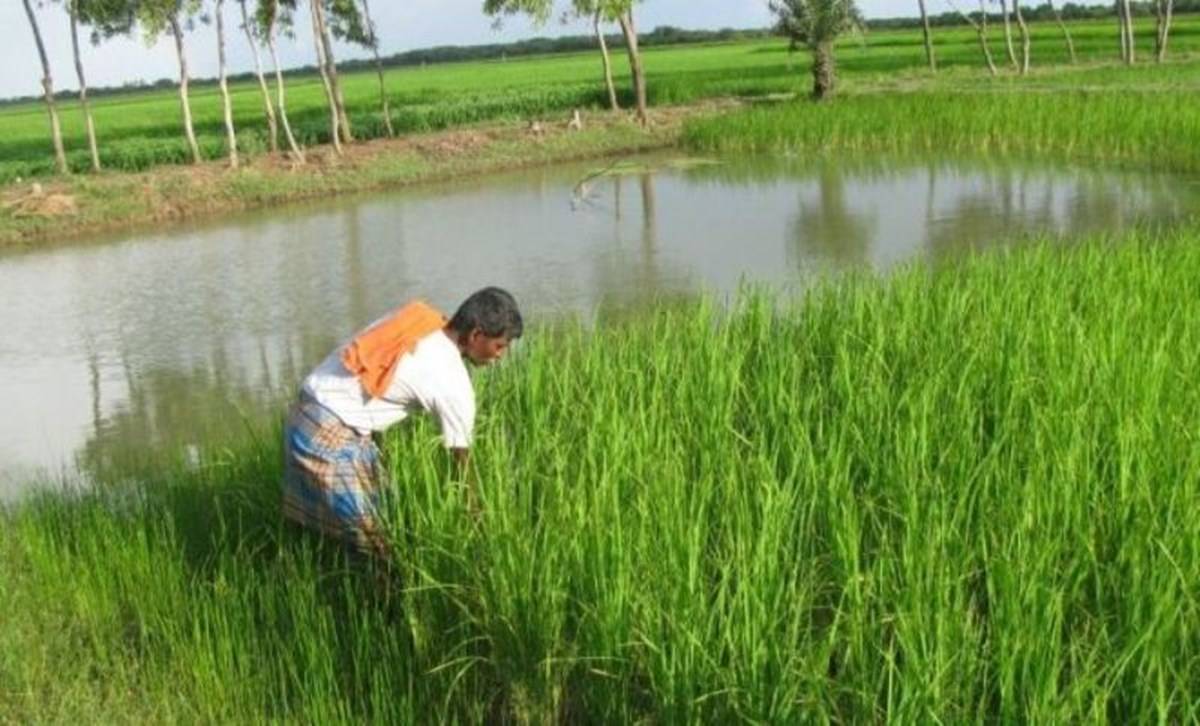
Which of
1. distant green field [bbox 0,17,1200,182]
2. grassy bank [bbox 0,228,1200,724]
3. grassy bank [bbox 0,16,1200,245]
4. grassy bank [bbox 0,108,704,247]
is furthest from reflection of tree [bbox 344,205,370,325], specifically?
distant green field [bbox 0,17,1200,182]

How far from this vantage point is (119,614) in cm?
400

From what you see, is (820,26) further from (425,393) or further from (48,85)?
(425,393)

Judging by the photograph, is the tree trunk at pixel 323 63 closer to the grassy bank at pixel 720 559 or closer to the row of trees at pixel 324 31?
the row of trees at pixel 324 31

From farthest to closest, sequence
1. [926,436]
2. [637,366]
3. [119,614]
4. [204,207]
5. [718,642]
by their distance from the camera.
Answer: [204,207], [637,366], [119,614], [926,436], [718,642]

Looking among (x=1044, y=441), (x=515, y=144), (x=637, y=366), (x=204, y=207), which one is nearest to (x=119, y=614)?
(x=637, y=366)

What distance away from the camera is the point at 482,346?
3484 mm

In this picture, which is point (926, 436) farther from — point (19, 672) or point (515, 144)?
point (515, 144)

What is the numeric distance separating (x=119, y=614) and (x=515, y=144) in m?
18.7

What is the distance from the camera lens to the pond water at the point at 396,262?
8.02m

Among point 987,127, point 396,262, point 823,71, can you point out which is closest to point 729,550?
point 396,262

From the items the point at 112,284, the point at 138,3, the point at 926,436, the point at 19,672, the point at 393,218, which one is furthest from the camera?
the point at 138,3

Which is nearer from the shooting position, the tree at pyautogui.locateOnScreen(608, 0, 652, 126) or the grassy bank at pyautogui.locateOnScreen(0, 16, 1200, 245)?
the grassy bank at pyautogui.locateOnScreen(0, 16, 1200, 245)

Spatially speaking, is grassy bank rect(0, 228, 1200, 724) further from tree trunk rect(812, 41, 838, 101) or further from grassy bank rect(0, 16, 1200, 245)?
tree trunk rect(812, 41, 838, 101)

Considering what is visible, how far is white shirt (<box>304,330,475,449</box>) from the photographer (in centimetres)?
343
